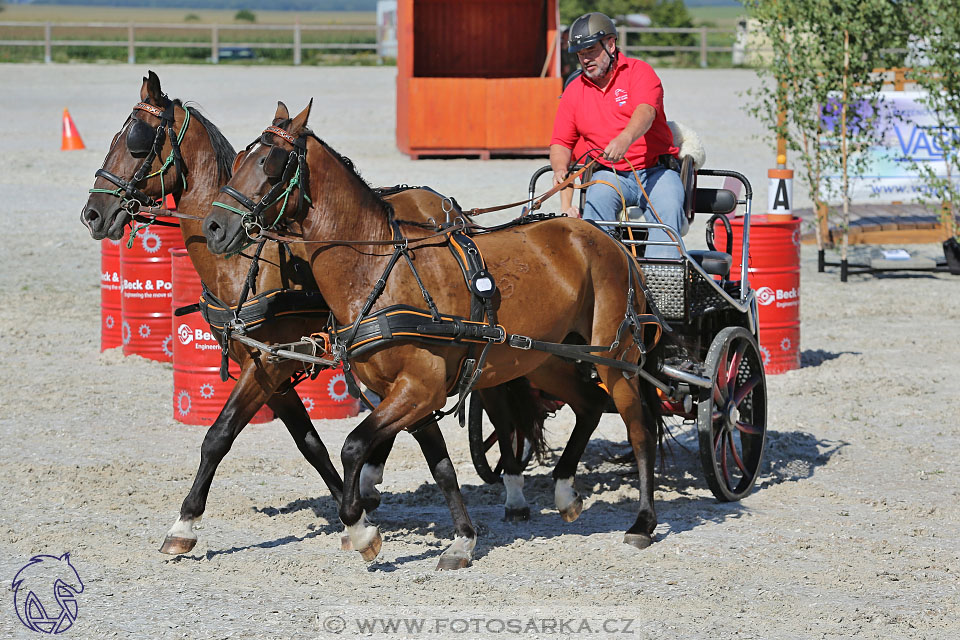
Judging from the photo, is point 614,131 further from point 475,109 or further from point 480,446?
point 475,109

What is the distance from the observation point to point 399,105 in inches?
842

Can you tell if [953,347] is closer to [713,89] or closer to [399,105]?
[399,105]

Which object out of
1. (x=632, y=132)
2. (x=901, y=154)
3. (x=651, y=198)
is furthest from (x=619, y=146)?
(x=901, y=154)

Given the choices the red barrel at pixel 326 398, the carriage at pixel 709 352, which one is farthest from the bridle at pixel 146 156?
the red barrel at pixel 326 398

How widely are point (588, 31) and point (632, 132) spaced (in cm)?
60

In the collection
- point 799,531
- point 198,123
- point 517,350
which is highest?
point 198,123

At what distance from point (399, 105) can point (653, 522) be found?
16.3 meters

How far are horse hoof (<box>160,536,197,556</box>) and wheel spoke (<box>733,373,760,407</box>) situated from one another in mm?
3062

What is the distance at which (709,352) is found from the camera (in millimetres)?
6539

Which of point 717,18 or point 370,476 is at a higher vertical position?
point 717,18

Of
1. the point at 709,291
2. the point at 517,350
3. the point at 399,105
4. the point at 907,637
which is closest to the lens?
the point at 907,637

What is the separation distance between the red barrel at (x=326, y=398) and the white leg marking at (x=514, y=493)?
2328 millimetres

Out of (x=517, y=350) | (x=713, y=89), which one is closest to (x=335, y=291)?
(x=517, y=350)

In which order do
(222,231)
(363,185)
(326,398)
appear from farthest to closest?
(326,398), (363,185), (222,231)
